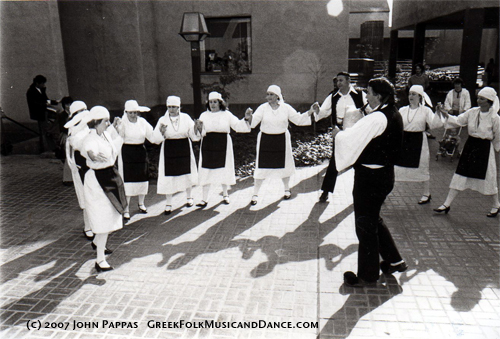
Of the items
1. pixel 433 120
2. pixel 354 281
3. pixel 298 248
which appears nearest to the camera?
pixel 354 281

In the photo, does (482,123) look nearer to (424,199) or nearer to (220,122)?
(424,199)

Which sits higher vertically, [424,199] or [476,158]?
[476,158]

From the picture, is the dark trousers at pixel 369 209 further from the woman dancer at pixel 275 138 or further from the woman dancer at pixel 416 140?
the woman dancer at pixel 275 138

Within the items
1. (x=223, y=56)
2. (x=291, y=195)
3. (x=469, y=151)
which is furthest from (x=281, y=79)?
(x=469, y=151)

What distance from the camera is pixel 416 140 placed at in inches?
260

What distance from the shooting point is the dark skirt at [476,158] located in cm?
598

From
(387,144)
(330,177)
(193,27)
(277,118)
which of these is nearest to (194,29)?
(193,27)

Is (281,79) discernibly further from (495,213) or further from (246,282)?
(246,282)

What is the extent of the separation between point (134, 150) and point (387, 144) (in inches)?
151

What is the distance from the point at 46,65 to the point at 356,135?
9.46 meters

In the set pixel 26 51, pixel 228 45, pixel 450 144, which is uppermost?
pixel 228 45

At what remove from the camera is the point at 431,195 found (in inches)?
287

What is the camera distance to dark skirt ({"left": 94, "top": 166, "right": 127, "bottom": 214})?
4.77 metres

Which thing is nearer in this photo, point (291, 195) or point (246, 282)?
point (246, 282)
